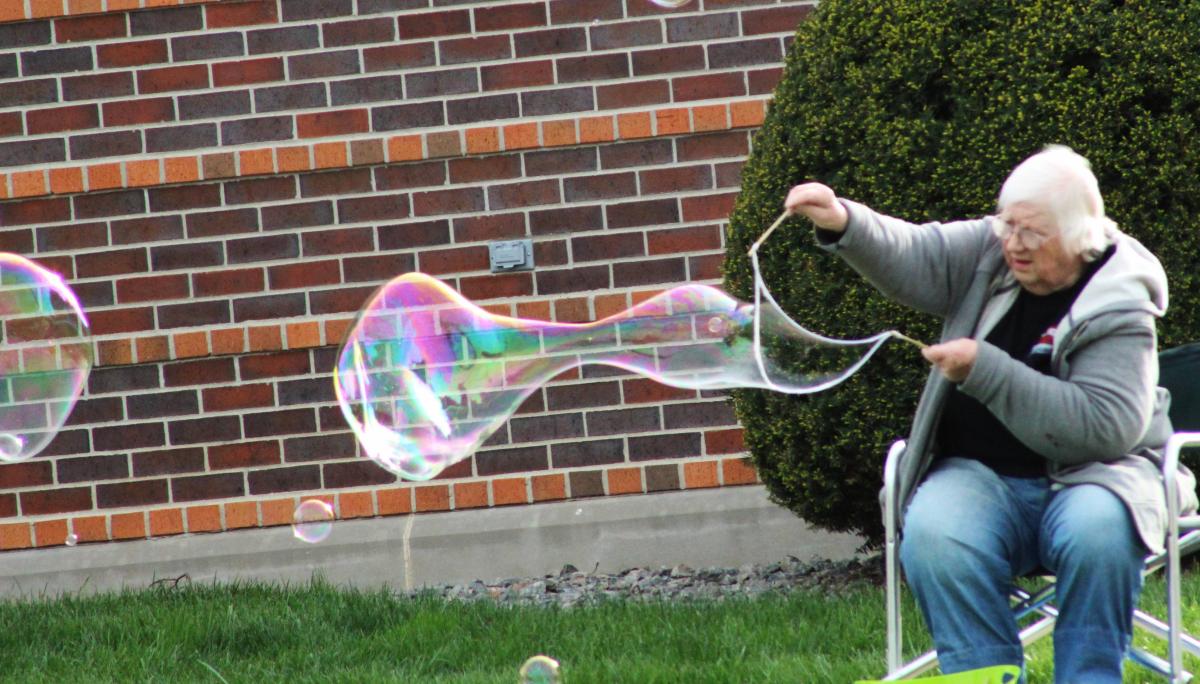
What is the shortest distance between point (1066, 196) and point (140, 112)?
3.86 meters

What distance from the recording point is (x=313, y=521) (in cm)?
536

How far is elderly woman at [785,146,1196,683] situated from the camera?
2.69 metres

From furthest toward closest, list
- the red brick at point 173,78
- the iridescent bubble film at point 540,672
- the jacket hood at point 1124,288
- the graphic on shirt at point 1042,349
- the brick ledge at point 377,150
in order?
the red brick at point 173,78, the brick ledge at point 377,150, the iridescent bubble film at point 540,672, the graphic on shirt at point 1042,349, the jacket hood at point 1124,288

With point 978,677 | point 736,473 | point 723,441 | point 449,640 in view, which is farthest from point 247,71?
point 978,677

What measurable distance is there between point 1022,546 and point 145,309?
3742 millimetres

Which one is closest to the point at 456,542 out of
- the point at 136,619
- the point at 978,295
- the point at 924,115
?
the point at 136,619

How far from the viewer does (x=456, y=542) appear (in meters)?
5.35

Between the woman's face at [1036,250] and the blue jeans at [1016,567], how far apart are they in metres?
0.42

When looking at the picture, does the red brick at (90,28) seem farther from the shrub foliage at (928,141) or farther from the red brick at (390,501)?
the shrub foliage at (928,141)

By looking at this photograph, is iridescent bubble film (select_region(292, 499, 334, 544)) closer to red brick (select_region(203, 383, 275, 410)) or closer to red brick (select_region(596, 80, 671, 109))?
red brick (select_region(203, 383, 275, 410))

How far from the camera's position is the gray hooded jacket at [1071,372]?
2734mm

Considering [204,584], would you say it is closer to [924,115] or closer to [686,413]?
[686,413]

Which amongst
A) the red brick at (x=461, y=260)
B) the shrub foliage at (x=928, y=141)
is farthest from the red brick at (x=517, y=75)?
the shrub foliage at (x=928, y=141)

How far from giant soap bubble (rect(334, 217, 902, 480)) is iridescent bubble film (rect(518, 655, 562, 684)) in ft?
2.55
